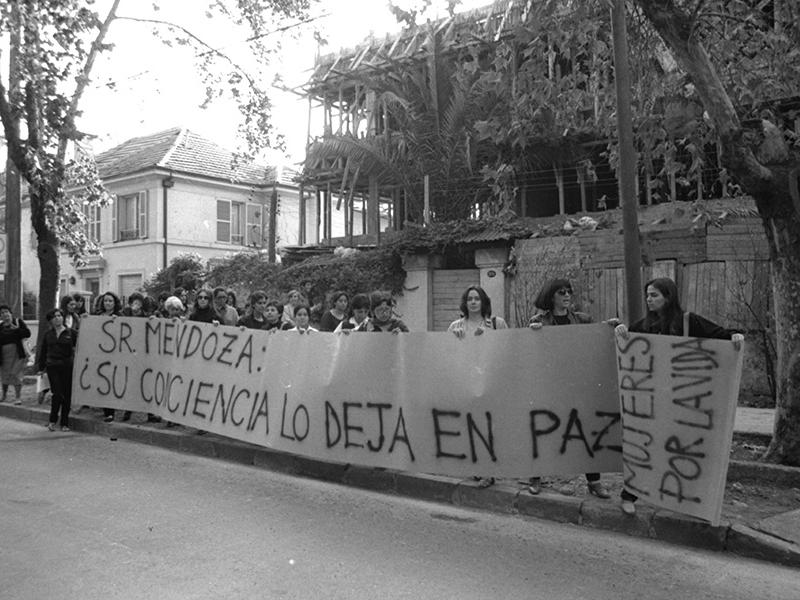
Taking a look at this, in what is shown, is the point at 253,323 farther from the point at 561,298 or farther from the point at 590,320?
the point at 590,320

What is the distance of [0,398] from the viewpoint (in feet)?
40.1

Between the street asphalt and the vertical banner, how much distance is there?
0.23 m

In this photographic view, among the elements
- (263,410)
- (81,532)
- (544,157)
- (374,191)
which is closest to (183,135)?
(374,191)

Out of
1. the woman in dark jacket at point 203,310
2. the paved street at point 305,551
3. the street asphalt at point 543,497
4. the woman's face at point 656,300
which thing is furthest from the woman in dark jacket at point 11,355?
the woman's face at point 656,300

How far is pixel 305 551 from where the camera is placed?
4.68 m

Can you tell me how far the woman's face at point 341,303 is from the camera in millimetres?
8680

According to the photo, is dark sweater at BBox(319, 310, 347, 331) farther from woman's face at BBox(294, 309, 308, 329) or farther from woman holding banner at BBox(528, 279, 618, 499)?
woman holding banner at BBox(528, 279, 618, 499)

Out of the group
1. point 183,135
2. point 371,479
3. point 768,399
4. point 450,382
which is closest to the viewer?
point 450,382

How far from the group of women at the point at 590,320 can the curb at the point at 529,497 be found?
0.13m

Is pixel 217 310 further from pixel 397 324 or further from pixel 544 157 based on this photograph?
pixel 544 157

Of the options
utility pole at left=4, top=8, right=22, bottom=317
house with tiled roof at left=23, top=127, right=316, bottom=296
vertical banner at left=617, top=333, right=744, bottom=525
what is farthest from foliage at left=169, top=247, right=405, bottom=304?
vertical banner at left=617, top=333, right=744, bottom=525

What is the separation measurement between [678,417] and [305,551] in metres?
2.58

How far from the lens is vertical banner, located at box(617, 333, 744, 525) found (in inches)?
183

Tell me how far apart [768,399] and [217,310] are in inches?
316
